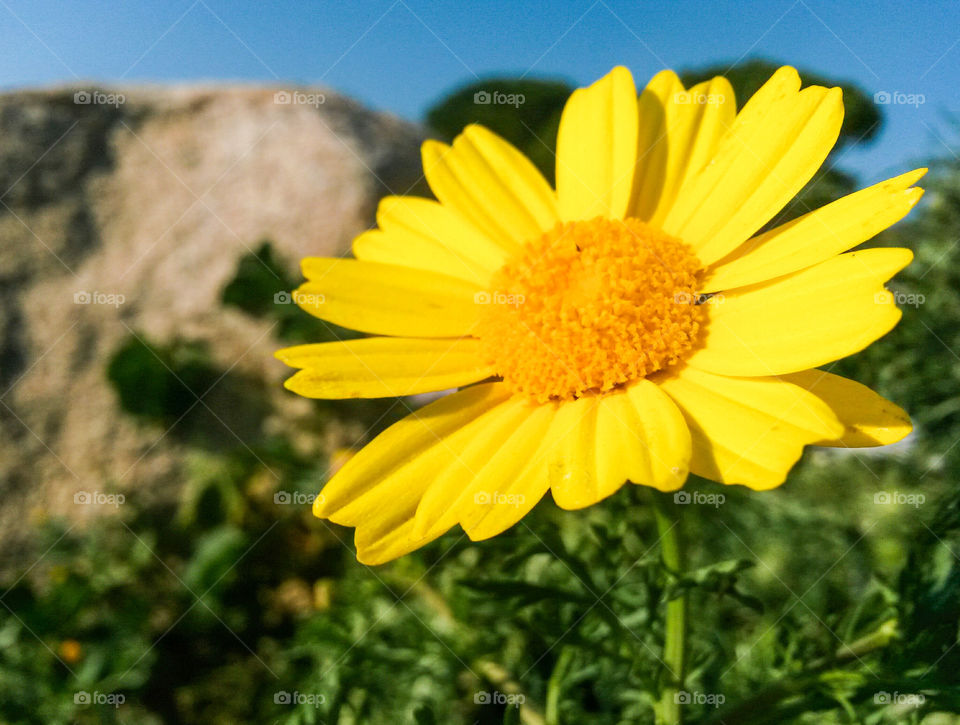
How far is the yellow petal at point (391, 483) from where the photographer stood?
1.21 m

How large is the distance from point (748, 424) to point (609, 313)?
0.32 metres

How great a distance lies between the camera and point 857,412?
3.83 ft

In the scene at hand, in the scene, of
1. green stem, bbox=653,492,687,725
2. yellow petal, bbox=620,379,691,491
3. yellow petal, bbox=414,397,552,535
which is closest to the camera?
yellow petal, bbox=620,379,691,491

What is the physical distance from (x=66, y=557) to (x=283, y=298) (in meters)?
1.43

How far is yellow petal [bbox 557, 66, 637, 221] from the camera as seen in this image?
5.05ft

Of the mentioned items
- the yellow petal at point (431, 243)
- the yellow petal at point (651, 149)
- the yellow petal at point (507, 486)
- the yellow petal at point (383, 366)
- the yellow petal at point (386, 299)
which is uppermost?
the yellow petal at point (651, 149)

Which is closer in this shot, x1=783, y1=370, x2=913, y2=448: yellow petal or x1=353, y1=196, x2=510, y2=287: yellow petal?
x1=783, y1=370, x2=913, y2=448: yellow petal

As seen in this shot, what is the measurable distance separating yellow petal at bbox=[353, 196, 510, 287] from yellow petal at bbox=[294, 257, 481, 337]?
0.24 feet

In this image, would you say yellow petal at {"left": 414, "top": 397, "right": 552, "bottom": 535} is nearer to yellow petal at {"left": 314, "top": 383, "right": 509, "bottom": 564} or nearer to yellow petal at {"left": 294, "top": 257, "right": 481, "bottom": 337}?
yellow petal at {"left": 314, "top": 383, "right": 509, "bottom": 564}

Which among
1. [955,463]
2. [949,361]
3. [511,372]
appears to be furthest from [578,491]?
[949,361]

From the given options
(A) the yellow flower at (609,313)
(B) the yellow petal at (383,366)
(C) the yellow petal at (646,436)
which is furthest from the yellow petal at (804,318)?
(B) the yellow petal at (383,366)

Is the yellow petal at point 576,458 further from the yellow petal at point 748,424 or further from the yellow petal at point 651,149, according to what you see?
the yellow petal at point 651,149

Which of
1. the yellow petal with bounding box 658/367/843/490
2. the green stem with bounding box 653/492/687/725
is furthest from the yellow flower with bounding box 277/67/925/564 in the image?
the green stem with bounding box 653/492/687/725

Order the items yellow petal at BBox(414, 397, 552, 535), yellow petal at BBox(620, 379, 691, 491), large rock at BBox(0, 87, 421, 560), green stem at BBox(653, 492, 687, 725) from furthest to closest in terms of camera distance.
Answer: large rock at BBox(0, 87, 421, 560) < green stem at BBox(653, 492, 687, 725) < yellow petal at BBox(414, 397, 552, 535) < yellow petal at BBox(620, 379, 691, 491)
